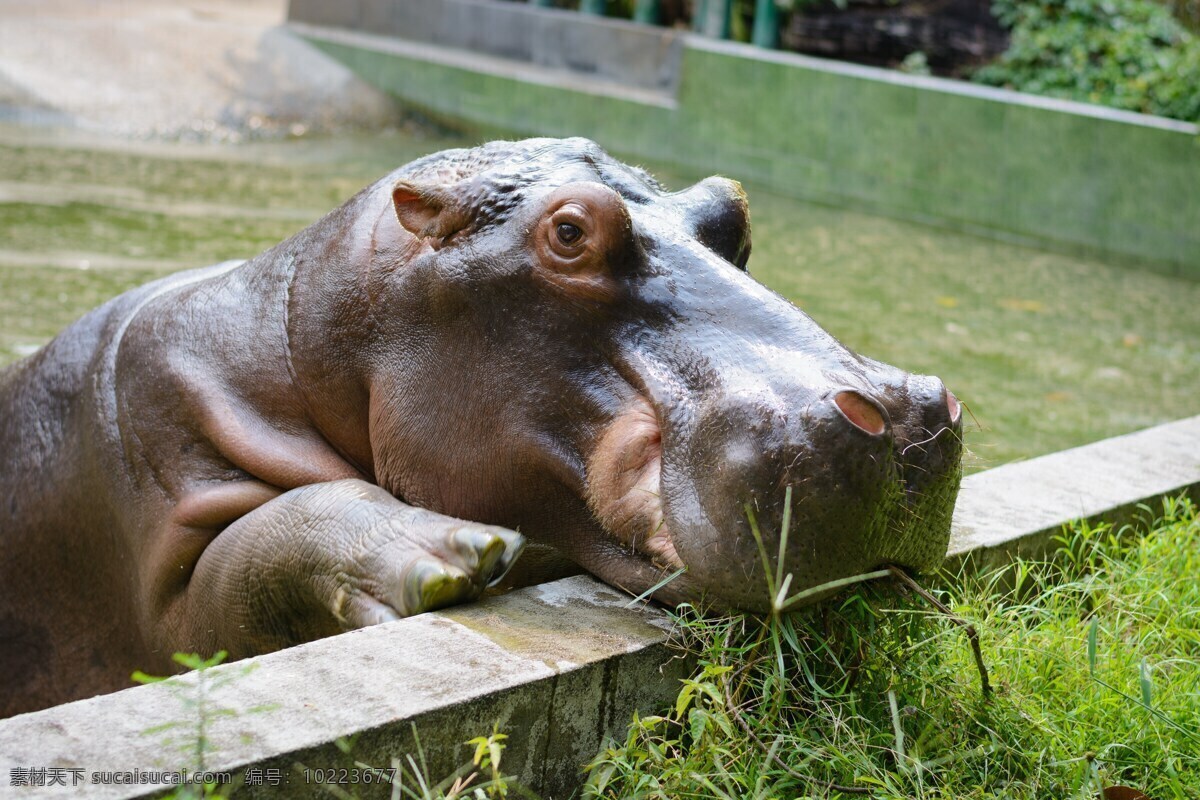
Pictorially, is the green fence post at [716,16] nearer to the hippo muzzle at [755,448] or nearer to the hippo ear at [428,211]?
the hippo ear at [428,211]

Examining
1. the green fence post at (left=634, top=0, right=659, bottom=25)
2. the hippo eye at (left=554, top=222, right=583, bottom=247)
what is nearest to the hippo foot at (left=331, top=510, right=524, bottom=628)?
the hippo eye at (left=554, top=222, right=583, bottom=247)

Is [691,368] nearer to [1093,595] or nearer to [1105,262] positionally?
[1093,595]

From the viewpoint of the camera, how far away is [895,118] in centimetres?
1130

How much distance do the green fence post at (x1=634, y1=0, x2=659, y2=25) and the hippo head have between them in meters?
11.5

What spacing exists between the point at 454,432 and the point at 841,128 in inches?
366

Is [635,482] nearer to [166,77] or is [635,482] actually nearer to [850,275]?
[850,275]

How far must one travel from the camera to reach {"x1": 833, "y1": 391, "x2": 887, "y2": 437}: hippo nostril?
2.32 metres

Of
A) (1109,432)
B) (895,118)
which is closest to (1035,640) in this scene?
(1109,432)

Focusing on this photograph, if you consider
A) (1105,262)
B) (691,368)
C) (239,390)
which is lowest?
(1105,262)

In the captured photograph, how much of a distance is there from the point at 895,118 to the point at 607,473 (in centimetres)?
927

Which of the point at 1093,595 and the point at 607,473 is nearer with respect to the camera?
the point at 607,473

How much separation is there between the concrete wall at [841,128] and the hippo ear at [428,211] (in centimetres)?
816

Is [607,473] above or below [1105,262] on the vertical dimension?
above

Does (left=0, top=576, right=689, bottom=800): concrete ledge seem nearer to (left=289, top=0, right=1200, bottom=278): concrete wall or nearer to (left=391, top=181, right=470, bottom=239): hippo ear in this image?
(left=391, top=181, right=470, bottom=239): hippo ear
